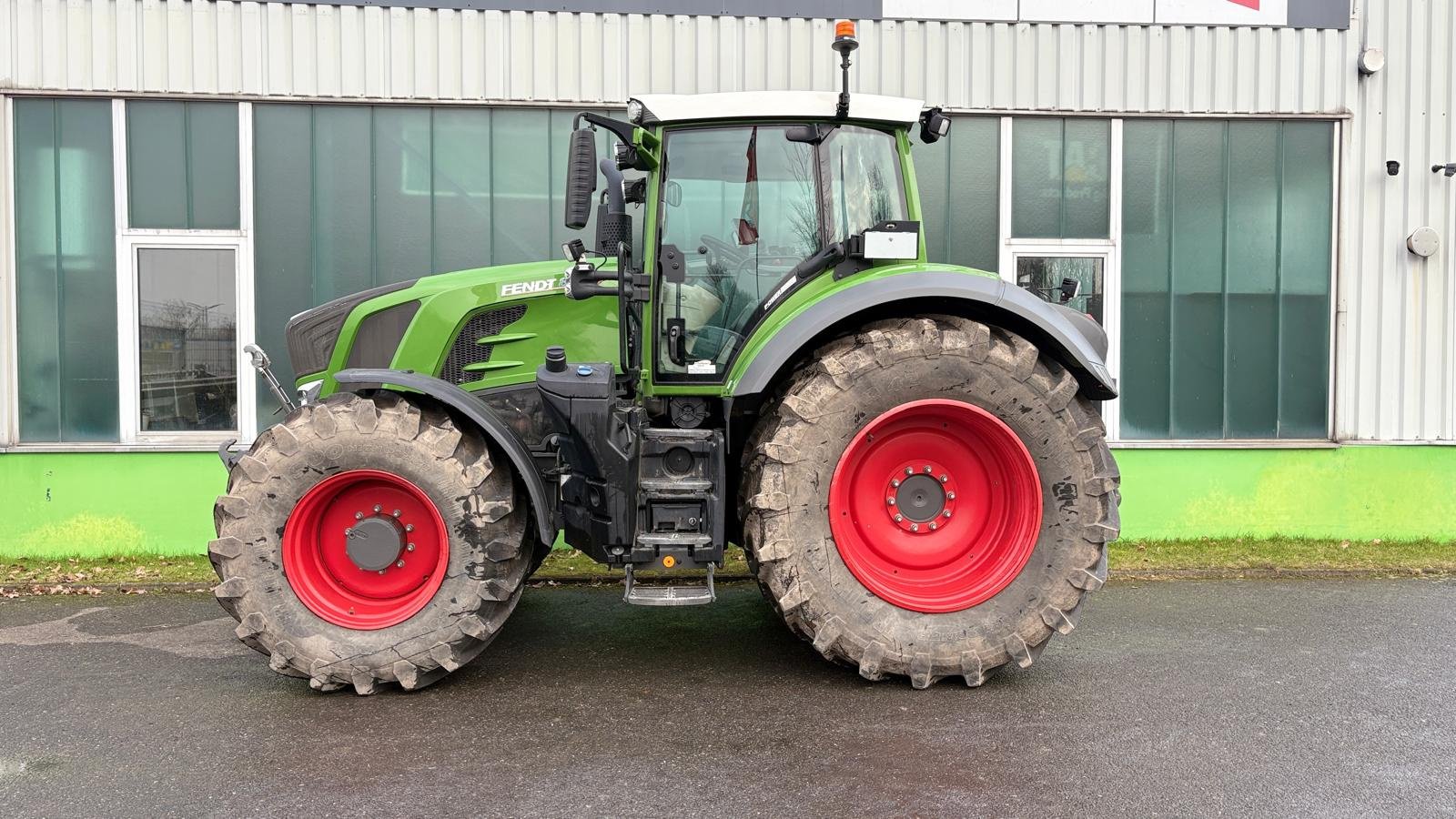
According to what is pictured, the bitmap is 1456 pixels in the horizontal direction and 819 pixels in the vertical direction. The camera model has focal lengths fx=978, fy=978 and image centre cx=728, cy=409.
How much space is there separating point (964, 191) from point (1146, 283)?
159cm

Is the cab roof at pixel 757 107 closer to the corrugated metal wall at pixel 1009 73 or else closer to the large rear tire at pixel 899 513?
the large rear tire at pixel 899 513

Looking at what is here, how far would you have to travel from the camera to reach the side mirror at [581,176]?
3912mm

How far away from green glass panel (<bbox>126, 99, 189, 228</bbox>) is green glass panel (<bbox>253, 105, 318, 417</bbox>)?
21.1 inches

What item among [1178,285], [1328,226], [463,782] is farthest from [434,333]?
[1328,226]

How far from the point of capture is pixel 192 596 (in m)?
6.11

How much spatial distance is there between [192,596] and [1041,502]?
511 centimetres

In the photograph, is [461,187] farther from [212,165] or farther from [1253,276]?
[1253,276]

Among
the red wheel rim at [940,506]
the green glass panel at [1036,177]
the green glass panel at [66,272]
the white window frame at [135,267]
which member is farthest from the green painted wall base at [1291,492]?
the green glass panel at [66,272]

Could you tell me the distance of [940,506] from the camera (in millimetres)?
4469

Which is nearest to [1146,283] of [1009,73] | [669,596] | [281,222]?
[1009,73]

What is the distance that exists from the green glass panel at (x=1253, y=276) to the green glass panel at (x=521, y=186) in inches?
207

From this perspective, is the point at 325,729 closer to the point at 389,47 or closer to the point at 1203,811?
the point at 1203,811

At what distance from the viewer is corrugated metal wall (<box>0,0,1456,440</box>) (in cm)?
711

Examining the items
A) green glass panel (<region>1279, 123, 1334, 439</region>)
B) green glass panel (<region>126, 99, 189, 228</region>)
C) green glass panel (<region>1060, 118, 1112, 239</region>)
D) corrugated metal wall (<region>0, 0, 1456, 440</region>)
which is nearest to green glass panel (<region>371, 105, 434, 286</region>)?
corrugated metal wall (<region>0, 0, 1456, 440</region>)
